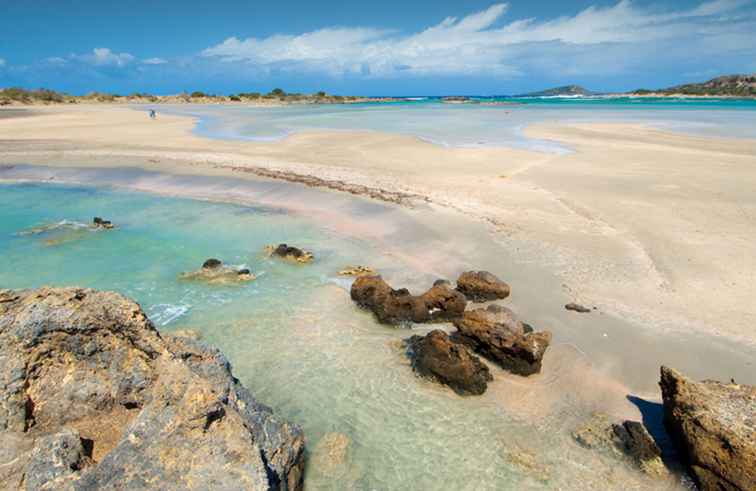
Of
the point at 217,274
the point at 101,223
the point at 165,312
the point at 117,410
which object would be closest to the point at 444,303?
the point at 217,274

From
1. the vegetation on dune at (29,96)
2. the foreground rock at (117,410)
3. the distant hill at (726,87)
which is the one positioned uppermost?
the foreground rock at (117,410)

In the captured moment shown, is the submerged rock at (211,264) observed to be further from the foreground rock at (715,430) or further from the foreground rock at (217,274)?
the foreground rock at (715,430)

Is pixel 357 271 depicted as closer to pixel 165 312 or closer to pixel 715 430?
pixel 165 312

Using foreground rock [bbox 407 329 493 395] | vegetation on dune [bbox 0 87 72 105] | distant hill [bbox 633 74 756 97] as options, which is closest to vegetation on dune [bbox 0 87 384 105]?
vegetation on dune [bbox 0 87 72 105]

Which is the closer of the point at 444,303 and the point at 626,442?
the point at 626,442

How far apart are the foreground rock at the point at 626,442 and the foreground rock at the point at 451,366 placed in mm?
1363

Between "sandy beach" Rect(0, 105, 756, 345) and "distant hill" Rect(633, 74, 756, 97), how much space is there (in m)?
118

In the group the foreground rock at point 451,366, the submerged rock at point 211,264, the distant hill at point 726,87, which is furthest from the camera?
the distant hill at point 726,87

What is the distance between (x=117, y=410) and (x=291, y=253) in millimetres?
7188

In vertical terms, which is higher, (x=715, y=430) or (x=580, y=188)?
(x=715, y=430)

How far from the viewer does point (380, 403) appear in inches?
247

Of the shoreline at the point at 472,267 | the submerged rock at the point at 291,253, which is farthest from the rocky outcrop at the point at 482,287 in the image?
the submerged rock at the point at 291,253

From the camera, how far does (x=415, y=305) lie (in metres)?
8.31

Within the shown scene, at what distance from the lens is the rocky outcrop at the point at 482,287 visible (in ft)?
29.6
